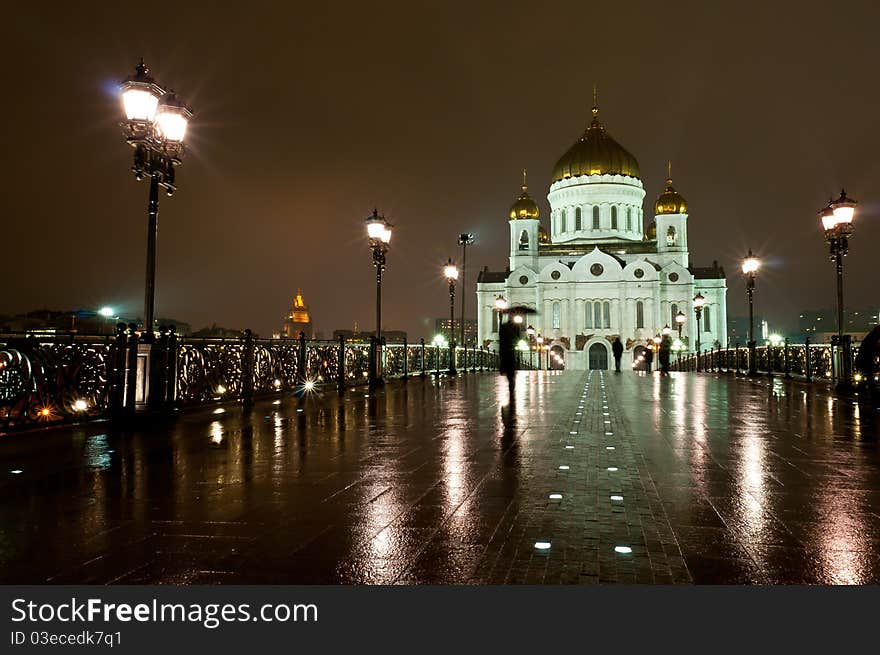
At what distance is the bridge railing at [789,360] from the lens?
20.8 meters

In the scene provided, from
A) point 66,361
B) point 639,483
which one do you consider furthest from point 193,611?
point 66,361

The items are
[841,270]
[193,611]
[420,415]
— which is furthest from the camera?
[841,270]

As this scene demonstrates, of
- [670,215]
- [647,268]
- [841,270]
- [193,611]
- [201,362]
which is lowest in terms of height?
[193,611]

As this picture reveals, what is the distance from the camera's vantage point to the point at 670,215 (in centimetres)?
8569

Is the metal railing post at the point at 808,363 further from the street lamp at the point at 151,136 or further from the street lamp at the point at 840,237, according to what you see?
the street lamp at the point at 151,136

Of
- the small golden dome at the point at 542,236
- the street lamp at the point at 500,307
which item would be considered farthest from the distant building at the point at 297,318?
the street lamp at the point at 500,307

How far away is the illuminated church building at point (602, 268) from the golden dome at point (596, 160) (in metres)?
0.13

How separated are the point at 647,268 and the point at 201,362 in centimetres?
7465

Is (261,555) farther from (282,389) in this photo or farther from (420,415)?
(282,389)

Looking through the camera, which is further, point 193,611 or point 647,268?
point 647,268

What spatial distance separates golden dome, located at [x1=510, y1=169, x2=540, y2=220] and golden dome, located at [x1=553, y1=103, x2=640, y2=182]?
473 centimetres

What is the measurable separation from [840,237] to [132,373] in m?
17.1

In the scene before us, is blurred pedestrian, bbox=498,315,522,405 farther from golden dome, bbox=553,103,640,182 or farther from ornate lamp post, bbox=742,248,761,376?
golden dome, bbox=553,103,640,182

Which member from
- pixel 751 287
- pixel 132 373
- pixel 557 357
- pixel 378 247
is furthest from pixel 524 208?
pixel 132 373
